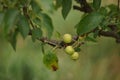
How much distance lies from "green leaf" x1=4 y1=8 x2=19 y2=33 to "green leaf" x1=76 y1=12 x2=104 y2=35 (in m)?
0.19

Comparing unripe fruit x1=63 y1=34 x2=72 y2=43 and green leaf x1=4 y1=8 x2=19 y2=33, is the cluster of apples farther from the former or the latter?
green leaf x1=4 y1=8 x2=19 y2=33

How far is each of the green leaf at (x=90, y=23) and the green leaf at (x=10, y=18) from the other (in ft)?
0.63

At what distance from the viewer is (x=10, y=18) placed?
1310mm

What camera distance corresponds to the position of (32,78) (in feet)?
10.6

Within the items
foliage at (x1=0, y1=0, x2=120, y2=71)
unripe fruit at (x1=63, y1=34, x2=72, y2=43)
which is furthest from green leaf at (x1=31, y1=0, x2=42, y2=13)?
unripe fruit at (x1=63, y1=34, x2=72, y2=43)

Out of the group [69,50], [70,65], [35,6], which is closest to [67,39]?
[69,50]

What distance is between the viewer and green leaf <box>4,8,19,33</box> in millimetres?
1307

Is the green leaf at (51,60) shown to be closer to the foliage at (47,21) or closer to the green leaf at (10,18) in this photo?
the foliage at (47,21)

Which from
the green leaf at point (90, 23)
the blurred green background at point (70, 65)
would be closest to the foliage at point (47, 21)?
the green leaf at point (90, 23)

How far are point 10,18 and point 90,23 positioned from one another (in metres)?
0.23

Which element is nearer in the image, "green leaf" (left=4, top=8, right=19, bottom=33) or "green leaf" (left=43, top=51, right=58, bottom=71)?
"green leaf" (left=4, top=8, right=19, bottom=33)

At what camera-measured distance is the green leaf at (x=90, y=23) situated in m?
1.30

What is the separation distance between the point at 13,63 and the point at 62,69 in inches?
15.0

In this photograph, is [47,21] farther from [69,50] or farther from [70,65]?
[70,65]
